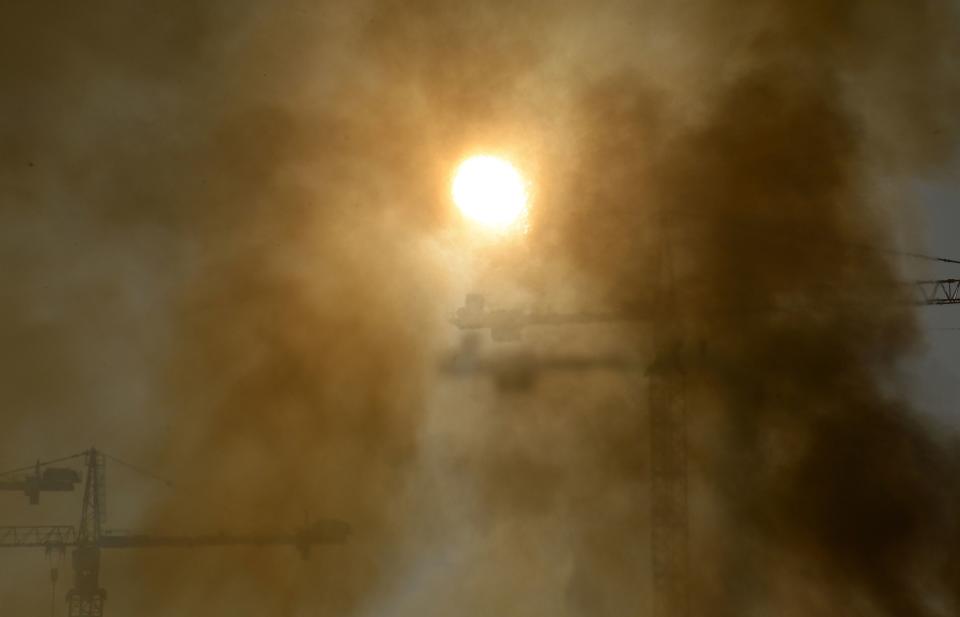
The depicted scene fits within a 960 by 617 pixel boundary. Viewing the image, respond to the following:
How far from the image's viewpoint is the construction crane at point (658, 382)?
11.5m

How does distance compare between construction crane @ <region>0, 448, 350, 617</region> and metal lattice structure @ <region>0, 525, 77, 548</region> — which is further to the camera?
metal lattice structure @ <region>0, 525, 77, 548</region>

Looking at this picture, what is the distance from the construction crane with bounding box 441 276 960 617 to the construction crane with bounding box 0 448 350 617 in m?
2.24

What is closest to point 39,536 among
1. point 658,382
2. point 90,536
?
point 90,536

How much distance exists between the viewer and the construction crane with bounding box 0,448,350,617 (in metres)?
11.4

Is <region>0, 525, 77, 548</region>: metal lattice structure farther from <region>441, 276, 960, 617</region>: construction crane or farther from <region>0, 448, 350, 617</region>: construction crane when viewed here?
<region>441, 276, 960, 617</region>: construction crane

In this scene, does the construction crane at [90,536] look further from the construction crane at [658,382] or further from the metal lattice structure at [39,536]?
the construction crane at [658,382]

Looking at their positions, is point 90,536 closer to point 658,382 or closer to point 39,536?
point 39,536

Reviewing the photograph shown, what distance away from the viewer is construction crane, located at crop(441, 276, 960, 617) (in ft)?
37.8

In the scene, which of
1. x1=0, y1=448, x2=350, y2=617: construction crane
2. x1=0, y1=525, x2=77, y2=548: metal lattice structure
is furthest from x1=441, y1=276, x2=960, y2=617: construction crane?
x1=0, y1=525, x2=77, y2=548: metal lattice structure

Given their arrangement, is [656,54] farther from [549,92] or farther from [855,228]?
[855,228]

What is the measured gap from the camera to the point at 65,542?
11961 mm

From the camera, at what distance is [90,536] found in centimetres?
1197

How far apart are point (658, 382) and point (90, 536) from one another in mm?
5829

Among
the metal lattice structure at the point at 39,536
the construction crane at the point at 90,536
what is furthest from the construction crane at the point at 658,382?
the metal lattice structure at the point at 39,536
